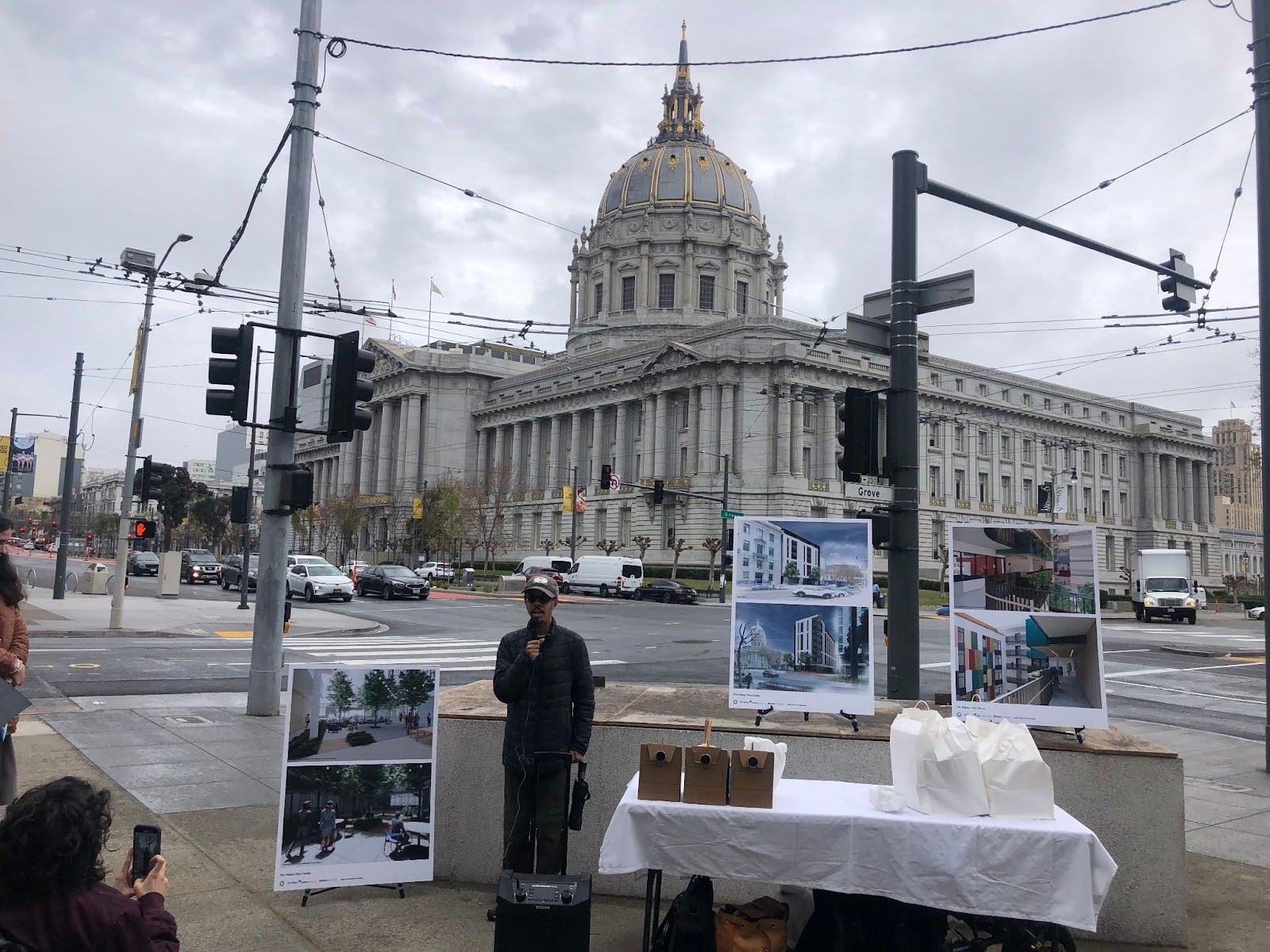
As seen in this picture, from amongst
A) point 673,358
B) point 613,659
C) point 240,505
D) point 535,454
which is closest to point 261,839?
point 613,659

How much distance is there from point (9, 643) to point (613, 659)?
15.1 metres

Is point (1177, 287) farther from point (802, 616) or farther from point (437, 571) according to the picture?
point (437, 571)

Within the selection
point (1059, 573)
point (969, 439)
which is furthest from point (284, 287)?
point (969, 439)

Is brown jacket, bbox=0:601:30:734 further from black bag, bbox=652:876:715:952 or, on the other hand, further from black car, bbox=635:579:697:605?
black car, bbox=635:579:697:605

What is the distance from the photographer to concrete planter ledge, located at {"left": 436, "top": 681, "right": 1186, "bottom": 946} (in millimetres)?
5738

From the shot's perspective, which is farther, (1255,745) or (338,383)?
(1255,745)

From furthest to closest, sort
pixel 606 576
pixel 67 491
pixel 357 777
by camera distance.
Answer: pixel 606 576
pixel 67 491
pixel 357 777

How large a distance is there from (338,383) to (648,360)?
72984 millimetres

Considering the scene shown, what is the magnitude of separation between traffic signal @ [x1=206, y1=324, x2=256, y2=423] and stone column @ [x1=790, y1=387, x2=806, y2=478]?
214ft

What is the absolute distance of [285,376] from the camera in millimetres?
11898

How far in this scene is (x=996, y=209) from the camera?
11352mm

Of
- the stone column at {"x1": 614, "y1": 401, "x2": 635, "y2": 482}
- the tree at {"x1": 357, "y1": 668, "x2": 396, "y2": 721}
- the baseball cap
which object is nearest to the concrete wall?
the tree at {"x1": 357, "y1": 668, "x2": 396, "y2": 721}

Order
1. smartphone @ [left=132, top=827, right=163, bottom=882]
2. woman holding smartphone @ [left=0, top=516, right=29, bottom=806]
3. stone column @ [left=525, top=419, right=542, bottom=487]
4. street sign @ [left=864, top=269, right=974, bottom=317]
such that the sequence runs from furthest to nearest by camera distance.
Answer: stone column @ [left=525, top=419, right=542, bottom=487] < street sign @ [left=864, top=269, right=974, bottom=317] < woman holding smartphone @ [left=0, top=516, right=29, bottom=806] < smartphone @ [left=132, top=827, right=163, bottom=882]

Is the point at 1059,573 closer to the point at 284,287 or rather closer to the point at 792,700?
the point at 792,700
